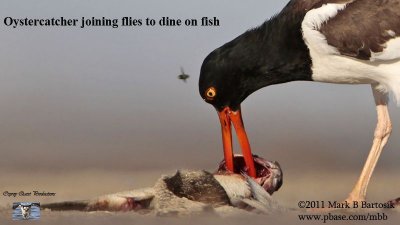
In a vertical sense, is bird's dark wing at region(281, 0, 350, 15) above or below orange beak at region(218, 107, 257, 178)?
above

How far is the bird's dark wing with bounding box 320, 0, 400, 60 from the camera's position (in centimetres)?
677

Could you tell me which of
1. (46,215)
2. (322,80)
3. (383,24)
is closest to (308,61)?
(322,80)

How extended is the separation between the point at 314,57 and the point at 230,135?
106 cm

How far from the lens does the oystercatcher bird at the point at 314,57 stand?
681cm

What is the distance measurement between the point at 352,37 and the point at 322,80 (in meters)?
0.58

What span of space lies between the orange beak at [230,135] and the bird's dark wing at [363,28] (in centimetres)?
117

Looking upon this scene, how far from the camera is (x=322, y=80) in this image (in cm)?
720

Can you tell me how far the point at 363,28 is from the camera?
22.4ft

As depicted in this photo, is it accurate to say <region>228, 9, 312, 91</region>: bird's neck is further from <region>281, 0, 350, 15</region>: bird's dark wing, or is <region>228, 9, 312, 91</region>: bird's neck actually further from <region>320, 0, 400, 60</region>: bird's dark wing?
<region>320, 0, 400, 60</region>: bird's dark wing

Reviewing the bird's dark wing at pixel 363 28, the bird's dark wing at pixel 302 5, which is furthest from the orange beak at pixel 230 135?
the bird's dark wing at pixel 363 28

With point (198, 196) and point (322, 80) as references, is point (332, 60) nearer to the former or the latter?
point (322, 80)

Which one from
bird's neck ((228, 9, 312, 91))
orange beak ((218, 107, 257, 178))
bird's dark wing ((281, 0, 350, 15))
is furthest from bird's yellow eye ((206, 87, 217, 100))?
bird's dark wing ((281, 0, 350, 15))

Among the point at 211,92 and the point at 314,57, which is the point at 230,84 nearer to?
the point at 211,92

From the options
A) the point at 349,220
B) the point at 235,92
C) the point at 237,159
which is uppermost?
the point at 235,92
